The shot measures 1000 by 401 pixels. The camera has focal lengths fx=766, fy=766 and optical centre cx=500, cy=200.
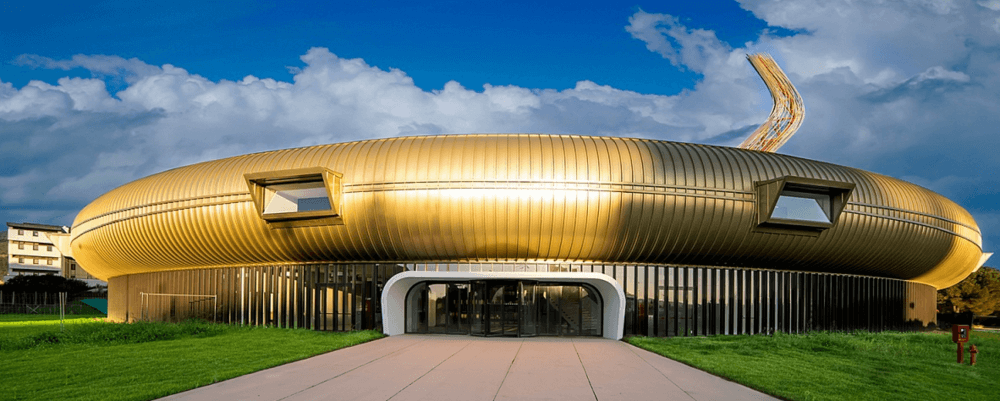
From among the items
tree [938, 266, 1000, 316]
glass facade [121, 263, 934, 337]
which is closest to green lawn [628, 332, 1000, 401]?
glass facade [121, 263, 934, 337]

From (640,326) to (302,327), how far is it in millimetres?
14341

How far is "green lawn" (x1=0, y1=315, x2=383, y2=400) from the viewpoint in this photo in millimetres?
13992

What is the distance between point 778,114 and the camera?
137 feet

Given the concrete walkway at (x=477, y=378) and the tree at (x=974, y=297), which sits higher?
the concrete walkway at (x=477, y=378)

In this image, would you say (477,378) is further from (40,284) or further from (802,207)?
(40,284)

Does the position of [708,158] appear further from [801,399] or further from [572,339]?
[801,399]

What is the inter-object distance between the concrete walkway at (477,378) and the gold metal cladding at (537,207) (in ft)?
23.1

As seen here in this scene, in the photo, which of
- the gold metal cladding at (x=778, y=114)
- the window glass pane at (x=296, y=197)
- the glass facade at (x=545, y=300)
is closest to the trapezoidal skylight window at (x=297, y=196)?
the window glass pane at (x=296, y=197)

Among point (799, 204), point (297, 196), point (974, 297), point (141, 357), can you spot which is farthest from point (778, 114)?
point (974, 297)

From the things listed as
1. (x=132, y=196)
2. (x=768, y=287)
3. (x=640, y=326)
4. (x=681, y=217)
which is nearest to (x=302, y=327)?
(x=132, y=196)

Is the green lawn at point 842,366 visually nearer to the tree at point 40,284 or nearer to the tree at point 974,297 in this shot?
the tree at point 974,297

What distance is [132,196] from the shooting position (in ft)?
122

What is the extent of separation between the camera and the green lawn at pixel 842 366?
15062 mm

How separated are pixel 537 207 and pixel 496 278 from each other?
320 centimetres
